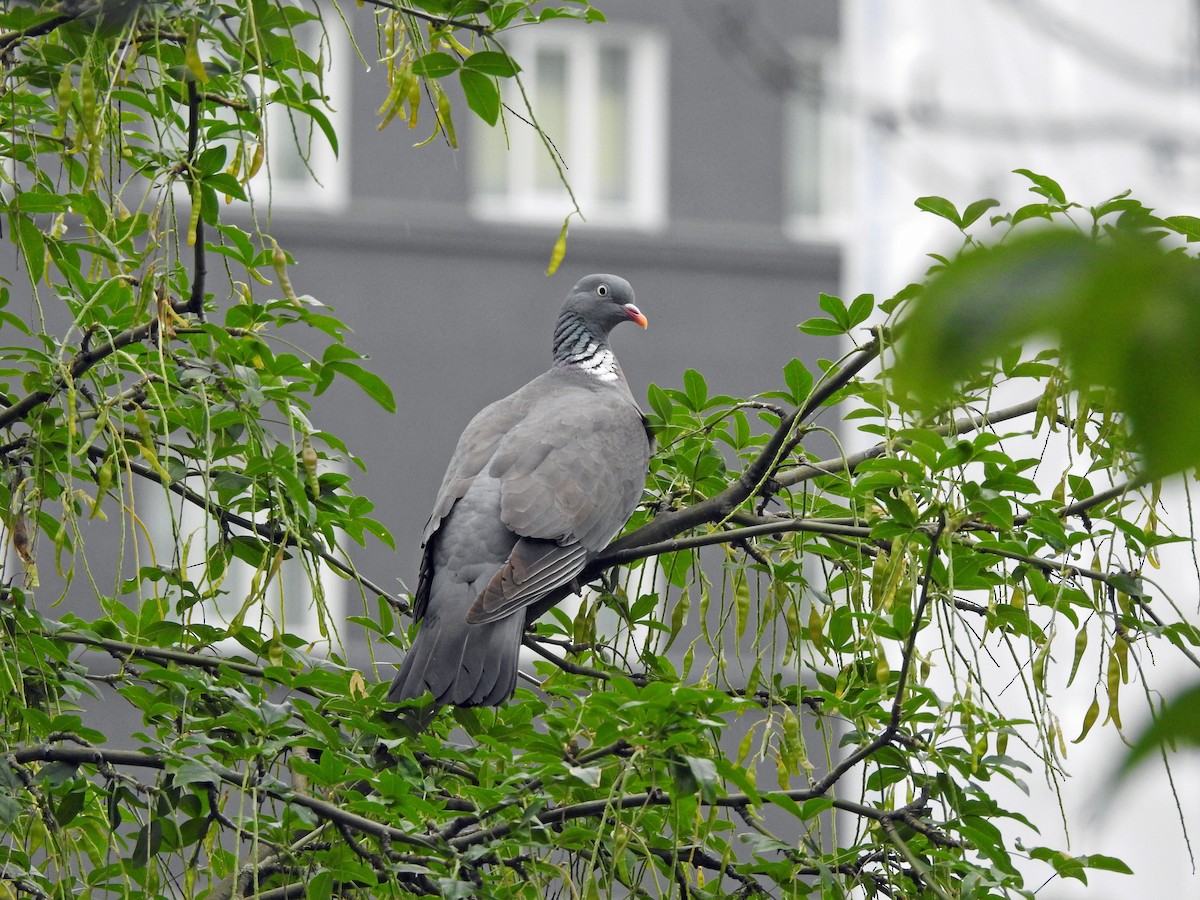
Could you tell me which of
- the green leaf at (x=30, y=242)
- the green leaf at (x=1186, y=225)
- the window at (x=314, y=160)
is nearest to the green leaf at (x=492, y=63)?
the green leaf at (x=30, y=242)

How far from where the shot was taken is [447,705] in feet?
9.82

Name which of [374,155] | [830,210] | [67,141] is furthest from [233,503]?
[830,210]

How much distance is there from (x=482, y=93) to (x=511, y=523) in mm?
1535

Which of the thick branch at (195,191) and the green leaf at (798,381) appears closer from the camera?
the thick branch at (195,191)

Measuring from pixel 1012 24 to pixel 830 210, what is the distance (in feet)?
7.59

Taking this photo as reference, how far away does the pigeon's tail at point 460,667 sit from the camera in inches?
121

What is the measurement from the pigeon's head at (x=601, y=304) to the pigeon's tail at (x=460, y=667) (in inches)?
80.5

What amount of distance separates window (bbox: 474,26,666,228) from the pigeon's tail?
9.23 metres

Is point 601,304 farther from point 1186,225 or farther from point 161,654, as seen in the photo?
point 1186,225

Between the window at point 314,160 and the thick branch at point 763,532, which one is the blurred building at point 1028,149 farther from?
the thick branch at point 763,532

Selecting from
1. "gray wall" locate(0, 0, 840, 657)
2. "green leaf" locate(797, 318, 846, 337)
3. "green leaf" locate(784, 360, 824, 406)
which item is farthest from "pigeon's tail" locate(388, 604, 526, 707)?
"gray wall" locate(0, 0, 840, 657)

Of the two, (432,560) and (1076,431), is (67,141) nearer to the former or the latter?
(432,560)

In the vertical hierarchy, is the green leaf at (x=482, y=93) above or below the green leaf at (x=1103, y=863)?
above

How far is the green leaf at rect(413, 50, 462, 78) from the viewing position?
2.50 m
